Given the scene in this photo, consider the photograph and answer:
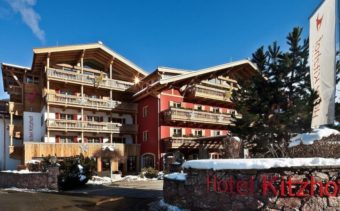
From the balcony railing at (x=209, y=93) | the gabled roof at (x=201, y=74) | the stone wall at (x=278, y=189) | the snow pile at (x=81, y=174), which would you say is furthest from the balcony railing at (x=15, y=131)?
the stone wall at (x=278, y=189)

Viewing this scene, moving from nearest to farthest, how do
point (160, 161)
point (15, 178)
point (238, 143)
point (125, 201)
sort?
point (238, 143) < point (125, 201) < point (15, 178) < point (160, 161)

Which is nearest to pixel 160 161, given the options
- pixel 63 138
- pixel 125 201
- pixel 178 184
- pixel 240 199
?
pixel 63 138

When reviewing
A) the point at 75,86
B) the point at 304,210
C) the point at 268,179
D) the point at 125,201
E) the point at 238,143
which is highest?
the point at 75,86

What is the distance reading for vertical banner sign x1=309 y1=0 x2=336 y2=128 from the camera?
973 cm

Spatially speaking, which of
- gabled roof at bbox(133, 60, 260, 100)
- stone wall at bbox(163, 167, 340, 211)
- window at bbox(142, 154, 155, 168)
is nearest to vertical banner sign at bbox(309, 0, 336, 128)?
stone wall at bbox(163, 167, 340, 211)

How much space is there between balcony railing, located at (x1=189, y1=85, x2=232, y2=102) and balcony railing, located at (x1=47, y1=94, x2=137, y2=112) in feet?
21.1

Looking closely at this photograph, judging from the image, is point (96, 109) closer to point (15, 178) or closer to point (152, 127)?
point (152, 127)

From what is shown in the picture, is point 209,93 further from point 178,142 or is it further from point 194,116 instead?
point 178,142

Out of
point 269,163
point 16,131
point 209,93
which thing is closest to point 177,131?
point 209,93

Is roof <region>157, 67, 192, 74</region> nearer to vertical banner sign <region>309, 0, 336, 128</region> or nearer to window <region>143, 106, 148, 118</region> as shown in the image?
window <region>143, 106, 148, 118</region>

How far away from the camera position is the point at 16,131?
3069 centimetres

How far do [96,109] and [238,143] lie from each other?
22373 mm

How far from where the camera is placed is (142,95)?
31797 mm

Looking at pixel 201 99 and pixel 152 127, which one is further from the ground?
pixel 201 99
